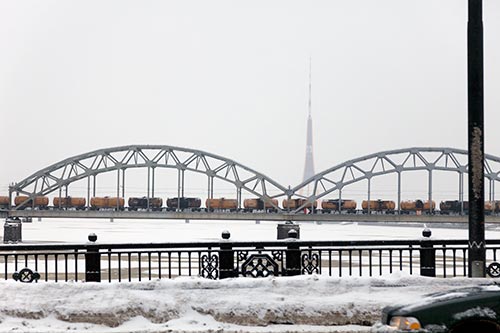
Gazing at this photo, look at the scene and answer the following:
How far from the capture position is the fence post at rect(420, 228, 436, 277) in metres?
17.4

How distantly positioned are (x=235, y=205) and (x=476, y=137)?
328ft

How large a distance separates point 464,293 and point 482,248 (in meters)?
5.25

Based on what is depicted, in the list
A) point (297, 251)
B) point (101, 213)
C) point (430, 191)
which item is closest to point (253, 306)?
point (297, 251)

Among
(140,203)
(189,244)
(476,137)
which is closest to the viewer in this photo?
(476,137)

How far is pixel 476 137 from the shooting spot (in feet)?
45.0

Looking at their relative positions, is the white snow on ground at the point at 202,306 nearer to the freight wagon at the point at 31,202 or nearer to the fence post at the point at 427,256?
the fence post at the point at 427,256

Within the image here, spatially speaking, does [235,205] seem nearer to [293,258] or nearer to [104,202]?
[104,202]

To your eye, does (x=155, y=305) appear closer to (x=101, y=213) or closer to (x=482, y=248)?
(x=482, y=248)

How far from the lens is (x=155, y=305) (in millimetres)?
12641

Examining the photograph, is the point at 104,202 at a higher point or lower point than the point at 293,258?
higher

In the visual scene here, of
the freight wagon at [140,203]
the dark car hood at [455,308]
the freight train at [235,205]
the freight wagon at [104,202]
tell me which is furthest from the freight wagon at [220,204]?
the dark car hood at [455,308]

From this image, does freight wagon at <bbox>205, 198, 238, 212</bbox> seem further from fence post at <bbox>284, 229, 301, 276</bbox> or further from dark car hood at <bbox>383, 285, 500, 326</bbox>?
dark car hood at <bbox>383, 285, 500, 326</bbox>


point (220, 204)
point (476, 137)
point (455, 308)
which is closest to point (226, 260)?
point (476, 137)

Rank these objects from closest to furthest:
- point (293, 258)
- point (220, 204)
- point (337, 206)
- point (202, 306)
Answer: point (202, 306), point (293, 258), point (337, 206), point (220, 204)
